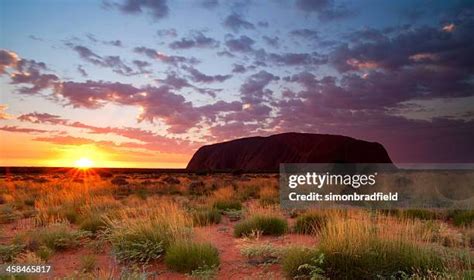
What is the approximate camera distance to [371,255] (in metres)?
6.82

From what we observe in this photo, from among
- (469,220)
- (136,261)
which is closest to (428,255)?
(136,261)

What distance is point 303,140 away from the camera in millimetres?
94250

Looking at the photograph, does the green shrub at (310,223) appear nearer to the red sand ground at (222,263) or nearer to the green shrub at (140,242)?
the red sand ground at (222,263)

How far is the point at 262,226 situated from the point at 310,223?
49.1 inches

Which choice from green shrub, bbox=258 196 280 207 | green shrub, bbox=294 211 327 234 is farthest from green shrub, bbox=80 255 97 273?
green shrub, bbox=258 196 280 207

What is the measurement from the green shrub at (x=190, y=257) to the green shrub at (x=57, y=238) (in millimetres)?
2991

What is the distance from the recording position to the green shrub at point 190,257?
23.7 ft

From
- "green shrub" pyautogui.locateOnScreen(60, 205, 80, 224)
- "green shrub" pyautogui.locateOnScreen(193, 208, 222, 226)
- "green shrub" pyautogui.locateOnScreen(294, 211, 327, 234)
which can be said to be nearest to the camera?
"green shrub" pyautogui.locateOnScreen(294, 211, 327, 234)

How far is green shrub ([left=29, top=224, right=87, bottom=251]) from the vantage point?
913cm

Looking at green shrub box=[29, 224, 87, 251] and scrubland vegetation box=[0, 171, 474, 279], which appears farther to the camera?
green shrub box=[29, 224, 87, 251]

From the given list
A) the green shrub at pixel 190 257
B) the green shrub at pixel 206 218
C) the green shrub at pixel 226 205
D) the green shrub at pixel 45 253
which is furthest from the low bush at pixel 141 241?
the green shrub at pixel 226 205

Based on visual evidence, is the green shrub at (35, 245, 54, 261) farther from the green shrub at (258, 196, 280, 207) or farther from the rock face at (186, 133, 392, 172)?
the rock face at (186, 133, 392, 172)

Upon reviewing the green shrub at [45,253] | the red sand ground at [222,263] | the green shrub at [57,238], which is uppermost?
the green shrub at [57,238]

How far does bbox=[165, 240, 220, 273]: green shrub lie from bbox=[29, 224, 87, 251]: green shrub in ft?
9.81
